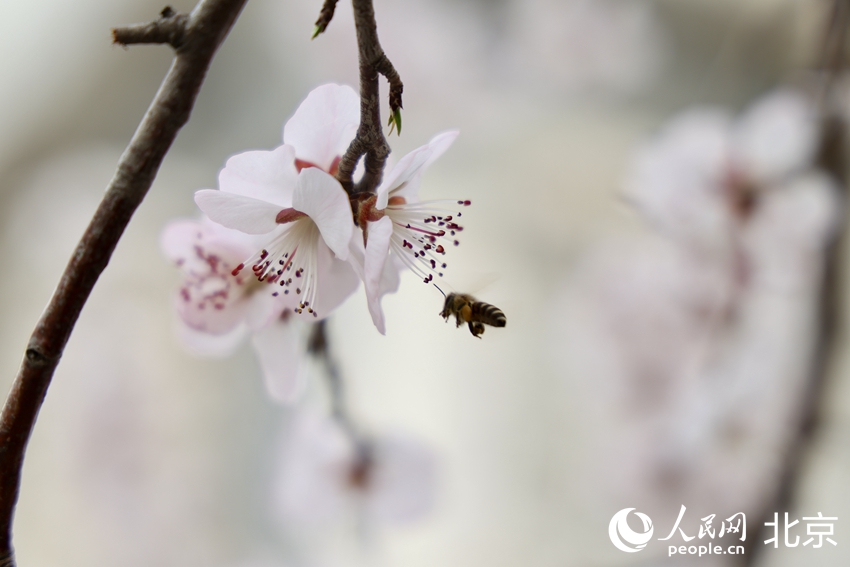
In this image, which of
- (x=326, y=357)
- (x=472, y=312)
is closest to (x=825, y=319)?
(x=472, y=312)

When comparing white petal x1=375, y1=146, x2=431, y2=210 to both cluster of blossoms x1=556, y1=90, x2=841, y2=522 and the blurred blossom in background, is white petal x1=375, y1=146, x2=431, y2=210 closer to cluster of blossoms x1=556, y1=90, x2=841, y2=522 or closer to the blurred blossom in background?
cluster of blossoms x1=556, y1=90, x2=841, y2=522

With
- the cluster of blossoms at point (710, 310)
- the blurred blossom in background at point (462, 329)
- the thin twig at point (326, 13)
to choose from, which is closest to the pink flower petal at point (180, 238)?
the thin twig at point (326, 13)

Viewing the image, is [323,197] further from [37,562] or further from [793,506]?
[37,562]

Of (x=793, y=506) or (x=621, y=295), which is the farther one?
(x=621, y=295)

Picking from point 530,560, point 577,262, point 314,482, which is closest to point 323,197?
point 314,482

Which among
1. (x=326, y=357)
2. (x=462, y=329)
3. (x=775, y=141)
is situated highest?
(x=775, y=141)

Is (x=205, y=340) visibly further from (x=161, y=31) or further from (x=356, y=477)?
(x=356, y=477)
